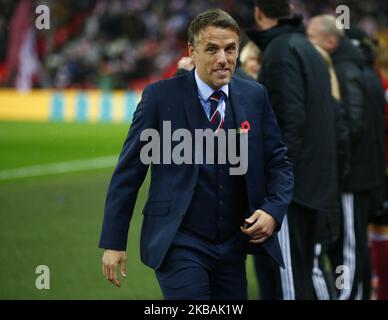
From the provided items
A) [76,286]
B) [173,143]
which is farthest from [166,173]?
[76,286]

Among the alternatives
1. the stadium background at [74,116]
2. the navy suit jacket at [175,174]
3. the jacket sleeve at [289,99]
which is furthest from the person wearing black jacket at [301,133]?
the stadium background at [74,116]

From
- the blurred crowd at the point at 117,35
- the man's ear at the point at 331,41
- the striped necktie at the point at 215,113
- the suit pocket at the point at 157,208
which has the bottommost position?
the suit pocket at the point at 157,208

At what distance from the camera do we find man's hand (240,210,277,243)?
5.03m

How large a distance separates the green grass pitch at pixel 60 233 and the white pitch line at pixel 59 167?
0.30 metres

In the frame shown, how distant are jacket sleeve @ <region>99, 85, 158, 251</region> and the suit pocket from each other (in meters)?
0.13

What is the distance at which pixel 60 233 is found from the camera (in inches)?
441

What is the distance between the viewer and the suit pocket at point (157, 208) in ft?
16.8

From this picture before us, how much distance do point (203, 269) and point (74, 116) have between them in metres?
24.8

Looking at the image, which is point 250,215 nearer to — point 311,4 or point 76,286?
point 76,286

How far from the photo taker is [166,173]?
516 centimetres

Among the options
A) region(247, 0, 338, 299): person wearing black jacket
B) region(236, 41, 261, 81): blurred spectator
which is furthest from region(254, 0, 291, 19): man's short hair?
region(236, 41, 261, 81): blurred spectator
